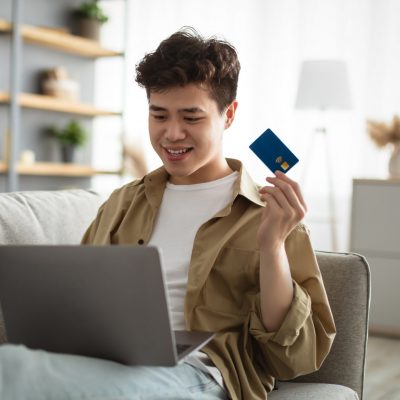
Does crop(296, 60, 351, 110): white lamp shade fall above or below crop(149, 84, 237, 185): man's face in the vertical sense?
above

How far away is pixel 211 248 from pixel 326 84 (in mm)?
3279

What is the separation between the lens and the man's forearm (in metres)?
1.42

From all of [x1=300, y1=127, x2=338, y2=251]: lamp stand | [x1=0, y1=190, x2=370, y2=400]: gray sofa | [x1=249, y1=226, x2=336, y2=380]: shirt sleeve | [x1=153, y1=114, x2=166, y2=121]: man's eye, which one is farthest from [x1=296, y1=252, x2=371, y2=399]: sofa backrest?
[x1=300, y1=127, x2=338, y2=251]: lamp stand

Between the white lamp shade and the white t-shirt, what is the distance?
3.04m

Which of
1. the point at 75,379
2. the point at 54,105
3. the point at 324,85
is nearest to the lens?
the point at 75,379

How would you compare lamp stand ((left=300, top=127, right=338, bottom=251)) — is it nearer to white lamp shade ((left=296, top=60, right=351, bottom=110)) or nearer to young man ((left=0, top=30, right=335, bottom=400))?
white lamp shade ((left=296, top=60, right=351, bottom=110))

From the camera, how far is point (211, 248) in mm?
1585

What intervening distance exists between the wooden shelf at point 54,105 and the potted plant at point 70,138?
12 cm

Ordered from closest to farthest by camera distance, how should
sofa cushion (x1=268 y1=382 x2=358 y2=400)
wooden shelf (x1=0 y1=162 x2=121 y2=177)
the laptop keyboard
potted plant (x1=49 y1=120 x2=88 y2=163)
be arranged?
the laptop keyboard < sofa cushion (x1=268 y1=382 x2=358 y2=400) < wooden shelf (x1=0 y1=162 x2=121 y2=177) < potted plant (x1=49 y1=120 x2=88 y2=163)

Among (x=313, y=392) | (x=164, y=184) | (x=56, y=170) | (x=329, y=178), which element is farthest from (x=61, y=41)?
(x=313, y=392)

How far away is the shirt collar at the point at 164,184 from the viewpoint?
1.66 metres

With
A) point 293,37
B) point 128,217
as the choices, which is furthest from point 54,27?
point 128,217

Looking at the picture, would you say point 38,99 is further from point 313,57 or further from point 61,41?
point 313,57

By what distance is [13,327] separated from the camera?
1.37 metres
